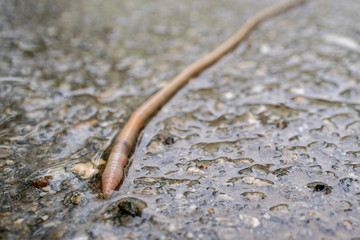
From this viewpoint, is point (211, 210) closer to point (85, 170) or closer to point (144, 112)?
point (85, 170)

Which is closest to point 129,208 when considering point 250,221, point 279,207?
point 250,221

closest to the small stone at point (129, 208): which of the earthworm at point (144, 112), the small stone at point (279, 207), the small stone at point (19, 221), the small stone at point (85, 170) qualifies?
the earthworm at point (144, 112)

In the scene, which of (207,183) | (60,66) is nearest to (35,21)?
(60,66)

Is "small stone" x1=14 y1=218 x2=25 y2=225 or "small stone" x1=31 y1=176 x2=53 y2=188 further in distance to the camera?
"small stone" x1=31 y1=176 x2=53 y2=188

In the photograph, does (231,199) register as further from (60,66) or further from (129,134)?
(60,66)

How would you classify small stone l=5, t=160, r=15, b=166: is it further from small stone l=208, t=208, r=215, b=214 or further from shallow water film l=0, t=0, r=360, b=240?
small stone l=208, t=208, r=215, b=214

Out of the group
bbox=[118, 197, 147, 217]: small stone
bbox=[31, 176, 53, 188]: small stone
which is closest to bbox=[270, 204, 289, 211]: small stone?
bbox=[118, 197, 147, 217]: small stone
